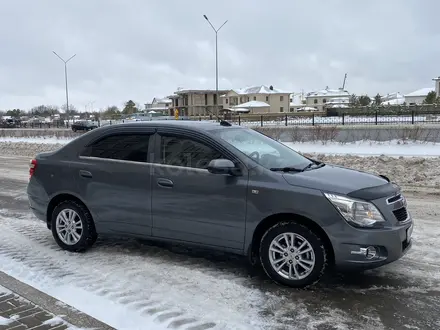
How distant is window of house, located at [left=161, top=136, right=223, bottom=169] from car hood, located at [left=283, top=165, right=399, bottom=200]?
3.04 ft

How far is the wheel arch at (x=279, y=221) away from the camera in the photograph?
4.56 metres

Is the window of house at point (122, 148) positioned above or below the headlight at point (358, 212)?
above

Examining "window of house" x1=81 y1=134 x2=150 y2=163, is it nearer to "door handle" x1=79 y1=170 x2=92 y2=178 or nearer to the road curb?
"door handle" x1=79 y1=170 x2=92 y2=178

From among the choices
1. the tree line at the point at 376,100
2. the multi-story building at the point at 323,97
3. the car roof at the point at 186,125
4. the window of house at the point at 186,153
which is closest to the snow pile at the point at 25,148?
the car roof at the point at 186,125

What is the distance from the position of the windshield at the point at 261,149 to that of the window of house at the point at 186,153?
247mm

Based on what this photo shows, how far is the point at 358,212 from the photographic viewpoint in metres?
4.41

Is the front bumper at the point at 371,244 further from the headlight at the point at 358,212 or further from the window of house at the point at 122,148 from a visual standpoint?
the window of house at the point at 122,148

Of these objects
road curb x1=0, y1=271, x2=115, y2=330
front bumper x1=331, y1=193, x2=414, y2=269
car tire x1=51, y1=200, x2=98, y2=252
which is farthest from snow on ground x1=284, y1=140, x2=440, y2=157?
road curb x1=0, y1=271, x2=115, y2=330

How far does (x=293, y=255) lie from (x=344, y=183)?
2.92ft

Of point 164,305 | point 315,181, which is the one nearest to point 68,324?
point 164,305

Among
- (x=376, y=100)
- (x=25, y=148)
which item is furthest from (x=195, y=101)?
(x=25, y=148)

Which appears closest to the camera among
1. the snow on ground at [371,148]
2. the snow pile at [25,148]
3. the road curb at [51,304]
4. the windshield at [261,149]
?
the road curb at [51,304]

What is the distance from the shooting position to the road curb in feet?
12.9

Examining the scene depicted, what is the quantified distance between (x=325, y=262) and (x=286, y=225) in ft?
1.70
